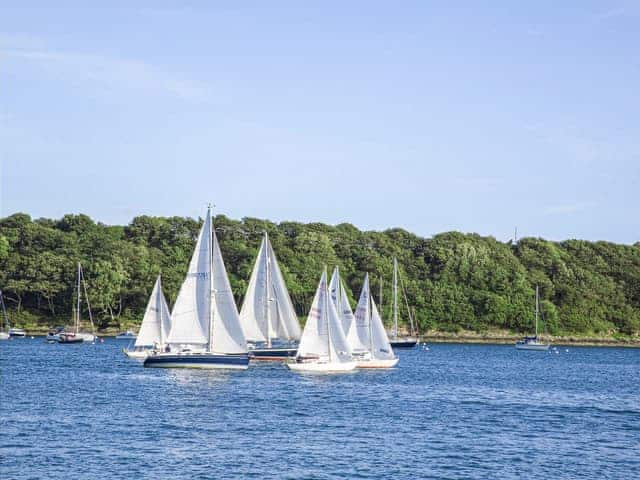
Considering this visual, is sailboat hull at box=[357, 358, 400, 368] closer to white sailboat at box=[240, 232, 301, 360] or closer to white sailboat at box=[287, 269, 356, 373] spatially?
white sailboat at box=[287, 269, 356, 373]

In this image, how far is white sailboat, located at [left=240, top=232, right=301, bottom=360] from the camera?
3324 inches

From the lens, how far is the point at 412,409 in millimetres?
53406

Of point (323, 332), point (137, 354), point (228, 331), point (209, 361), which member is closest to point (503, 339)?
point (137, 354)

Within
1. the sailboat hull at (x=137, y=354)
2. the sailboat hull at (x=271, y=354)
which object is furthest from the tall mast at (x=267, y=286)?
the sailboat hull at (x=137, y=354)

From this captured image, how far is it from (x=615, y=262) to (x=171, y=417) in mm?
131324

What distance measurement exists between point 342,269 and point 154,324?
6898 cm

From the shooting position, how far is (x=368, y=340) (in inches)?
3066

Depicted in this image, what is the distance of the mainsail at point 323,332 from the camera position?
67375 millimetres

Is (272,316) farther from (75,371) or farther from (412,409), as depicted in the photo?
(412,409)

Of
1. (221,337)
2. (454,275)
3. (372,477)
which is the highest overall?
(454,275)

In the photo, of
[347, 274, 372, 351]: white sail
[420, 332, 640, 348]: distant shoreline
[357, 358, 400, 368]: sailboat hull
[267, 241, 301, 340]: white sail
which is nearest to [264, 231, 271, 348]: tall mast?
[267, 241, 301, 340]: white sail

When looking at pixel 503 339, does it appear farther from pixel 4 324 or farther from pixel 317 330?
pixel 317 330

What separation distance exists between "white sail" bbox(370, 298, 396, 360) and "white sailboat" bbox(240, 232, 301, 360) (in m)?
8.15

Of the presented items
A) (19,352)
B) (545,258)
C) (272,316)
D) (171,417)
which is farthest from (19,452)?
(545,258)
